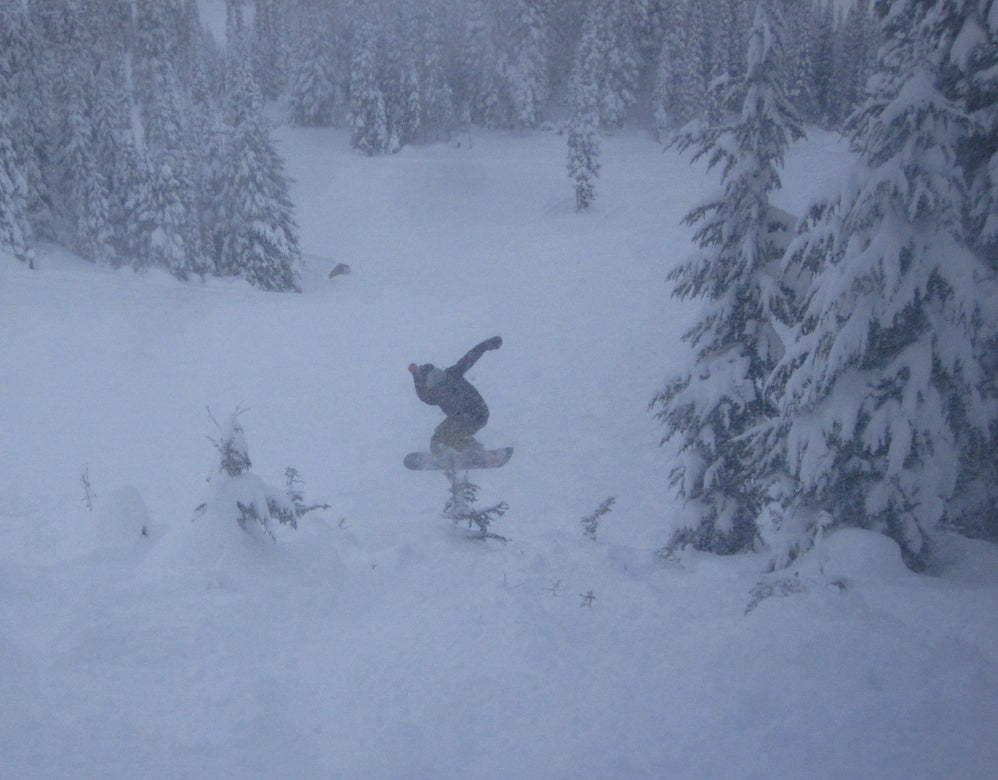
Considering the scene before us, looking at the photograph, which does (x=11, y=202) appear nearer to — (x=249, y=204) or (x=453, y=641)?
(x=249, y=204)

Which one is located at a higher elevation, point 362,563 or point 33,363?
point 362,563

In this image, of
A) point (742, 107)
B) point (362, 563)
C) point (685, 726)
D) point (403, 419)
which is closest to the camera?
point (685, 726)

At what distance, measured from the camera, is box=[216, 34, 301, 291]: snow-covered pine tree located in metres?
33.5

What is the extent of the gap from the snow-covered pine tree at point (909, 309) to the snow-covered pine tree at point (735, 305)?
167cm

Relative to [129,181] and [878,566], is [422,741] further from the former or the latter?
[129,181]

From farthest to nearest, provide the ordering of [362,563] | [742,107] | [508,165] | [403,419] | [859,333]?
[508,165] → [403,419] → [742,107] → [362,563] → [859,333]

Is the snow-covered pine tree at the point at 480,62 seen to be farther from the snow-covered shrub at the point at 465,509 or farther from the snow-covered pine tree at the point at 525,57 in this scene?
the snow-covered shrub at the point at 465,509

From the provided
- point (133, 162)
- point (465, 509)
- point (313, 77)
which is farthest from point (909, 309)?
point (313, 77)

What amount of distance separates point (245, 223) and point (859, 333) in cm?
3390

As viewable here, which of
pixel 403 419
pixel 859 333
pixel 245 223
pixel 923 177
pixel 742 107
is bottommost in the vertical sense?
pixel 403 419

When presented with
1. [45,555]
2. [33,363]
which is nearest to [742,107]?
[45,555]

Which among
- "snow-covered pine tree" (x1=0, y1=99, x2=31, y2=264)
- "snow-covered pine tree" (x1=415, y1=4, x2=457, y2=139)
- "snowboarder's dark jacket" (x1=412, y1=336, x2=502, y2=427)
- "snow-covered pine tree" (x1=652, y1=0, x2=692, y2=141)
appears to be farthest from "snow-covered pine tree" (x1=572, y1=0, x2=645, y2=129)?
"snowboarder's dark jacket" (x1=412, y1=336, x2=502, y2=427)

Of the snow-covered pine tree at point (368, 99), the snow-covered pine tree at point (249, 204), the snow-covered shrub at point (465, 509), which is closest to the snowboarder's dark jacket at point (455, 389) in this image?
the snow-covered shrub at point (465, 509)

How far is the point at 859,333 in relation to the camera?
6.02 metres
